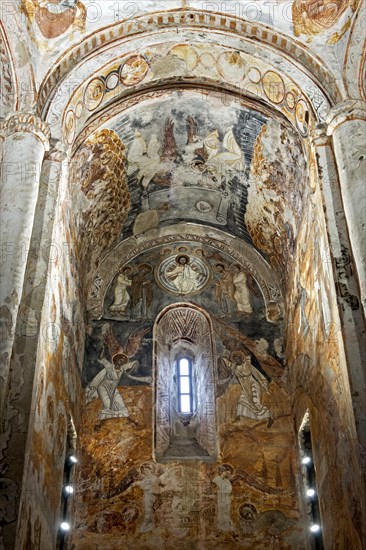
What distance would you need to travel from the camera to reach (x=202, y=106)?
12.1 metres

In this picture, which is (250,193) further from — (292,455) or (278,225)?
(292,455)

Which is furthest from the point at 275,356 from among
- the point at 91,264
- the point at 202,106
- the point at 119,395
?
the point at 202,106

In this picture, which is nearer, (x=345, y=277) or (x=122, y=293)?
(x=345, y=277)

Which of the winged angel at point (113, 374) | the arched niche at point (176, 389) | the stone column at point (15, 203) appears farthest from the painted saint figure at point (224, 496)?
the stone column at point (15, 203)

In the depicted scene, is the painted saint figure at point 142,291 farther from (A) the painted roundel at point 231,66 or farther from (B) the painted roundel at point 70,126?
(A) the painted roundel at point 231,66

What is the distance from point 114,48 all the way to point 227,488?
723 centimetres

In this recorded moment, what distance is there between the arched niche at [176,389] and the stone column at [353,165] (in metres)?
4.86

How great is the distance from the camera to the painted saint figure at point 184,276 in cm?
1417

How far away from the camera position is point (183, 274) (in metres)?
14.4

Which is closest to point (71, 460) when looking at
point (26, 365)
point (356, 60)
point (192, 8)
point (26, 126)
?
point (26, 365)

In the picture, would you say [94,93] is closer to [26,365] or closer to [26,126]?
[26,126]

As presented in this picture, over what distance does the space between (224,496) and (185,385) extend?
238 centimetres

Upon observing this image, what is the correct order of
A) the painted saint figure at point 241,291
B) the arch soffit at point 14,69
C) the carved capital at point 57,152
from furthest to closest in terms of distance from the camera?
the painted saint figure at point 241,291 → the arch soffit at point 14,69 → the carved capital at point 57,152

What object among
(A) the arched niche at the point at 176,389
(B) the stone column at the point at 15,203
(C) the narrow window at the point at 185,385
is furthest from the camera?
(C) the narrow window at the point at 185,385
